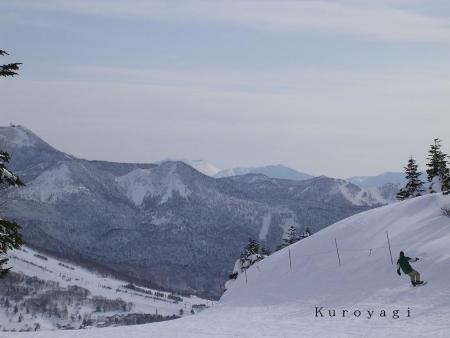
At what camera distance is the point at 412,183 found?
68000mm

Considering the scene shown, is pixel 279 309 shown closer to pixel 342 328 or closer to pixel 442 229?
pixel 342 328

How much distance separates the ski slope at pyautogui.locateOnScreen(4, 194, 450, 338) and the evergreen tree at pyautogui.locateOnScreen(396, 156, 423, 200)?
1109 inches

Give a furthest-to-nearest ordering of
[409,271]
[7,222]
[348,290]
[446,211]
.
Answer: [446,211] → [348,290] → [409,271] → [7,222]

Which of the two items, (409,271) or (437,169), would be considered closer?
(409,271)

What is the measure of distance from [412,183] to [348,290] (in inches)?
1672

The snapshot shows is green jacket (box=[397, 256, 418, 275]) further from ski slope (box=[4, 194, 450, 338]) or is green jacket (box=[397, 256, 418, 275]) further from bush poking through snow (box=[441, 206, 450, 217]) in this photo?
bush poking through snow (box=[441, 206, 450, 217])

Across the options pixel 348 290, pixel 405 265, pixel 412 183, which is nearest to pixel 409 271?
pixel 405 265

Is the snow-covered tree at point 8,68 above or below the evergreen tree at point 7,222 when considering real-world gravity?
above

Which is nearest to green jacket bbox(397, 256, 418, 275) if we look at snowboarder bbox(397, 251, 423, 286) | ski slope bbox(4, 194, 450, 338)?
snowboarder bbox(397, 251, 423, 286)

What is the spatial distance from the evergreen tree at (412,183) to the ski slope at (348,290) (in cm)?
2816

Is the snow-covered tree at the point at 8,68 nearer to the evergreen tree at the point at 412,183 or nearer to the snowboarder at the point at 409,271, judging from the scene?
the snowboarder at the point at 409,271

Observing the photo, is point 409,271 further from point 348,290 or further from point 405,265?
point 348,290

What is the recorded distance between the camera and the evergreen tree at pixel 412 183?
6769 cm

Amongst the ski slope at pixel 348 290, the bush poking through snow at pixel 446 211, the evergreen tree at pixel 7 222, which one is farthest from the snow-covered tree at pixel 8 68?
the bush poking through snow at pixel 446 211
